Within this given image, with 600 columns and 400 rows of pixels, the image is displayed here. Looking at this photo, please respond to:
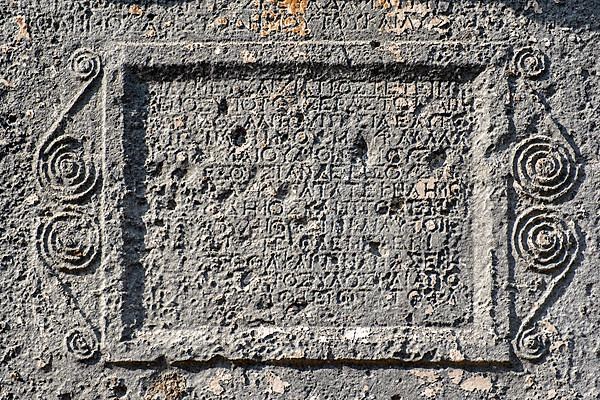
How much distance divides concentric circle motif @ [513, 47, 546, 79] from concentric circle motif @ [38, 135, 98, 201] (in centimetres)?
133

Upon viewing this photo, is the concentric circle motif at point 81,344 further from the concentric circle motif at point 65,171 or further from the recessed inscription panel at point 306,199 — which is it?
the concentric circle motif at point 65,171

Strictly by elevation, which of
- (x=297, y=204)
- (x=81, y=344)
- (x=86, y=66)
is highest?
(x=86, y=66)

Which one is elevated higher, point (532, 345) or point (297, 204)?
point (297, 204)

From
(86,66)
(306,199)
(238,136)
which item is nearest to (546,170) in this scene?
(306,199)

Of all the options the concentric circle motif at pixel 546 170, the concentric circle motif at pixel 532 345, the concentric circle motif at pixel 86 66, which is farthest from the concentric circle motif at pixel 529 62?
the concentric circle motif at pixel 86 66

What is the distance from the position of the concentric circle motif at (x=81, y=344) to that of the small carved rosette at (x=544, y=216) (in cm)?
126

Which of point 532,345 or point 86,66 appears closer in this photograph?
point 532,345

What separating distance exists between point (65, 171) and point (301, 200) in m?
0.72

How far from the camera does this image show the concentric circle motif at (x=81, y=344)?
318 centimetres

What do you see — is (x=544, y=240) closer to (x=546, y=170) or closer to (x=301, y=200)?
(x=546, y=170)

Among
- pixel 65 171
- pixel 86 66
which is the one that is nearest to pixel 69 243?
pixel 65 171

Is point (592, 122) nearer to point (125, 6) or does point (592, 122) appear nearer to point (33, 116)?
point (125, 6)

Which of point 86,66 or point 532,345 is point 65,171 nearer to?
point 86,66

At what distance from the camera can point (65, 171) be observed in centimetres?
322
